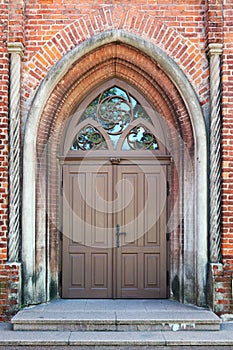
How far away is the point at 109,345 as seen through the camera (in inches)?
199

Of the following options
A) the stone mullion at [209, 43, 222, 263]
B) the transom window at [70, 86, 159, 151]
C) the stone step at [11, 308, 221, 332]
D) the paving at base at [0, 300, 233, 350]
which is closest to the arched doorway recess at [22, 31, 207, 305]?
the stone mullion at [209, 43, 222, 263]

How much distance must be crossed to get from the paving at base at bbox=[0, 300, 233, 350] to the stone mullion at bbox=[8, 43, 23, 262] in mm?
1055

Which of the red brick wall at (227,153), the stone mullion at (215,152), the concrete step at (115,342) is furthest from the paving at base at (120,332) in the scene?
the stone mullion at (215,152)

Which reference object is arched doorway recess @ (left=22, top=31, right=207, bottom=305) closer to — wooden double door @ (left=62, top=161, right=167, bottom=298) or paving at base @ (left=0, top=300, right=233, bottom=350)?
wooden double door @ (left=62, top=161, right=167, bottom=298)

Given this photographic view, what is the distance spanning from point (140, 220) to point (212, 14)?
3.40 m

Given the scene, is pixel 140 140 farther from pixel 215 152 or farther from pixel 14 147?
pixel 14 147

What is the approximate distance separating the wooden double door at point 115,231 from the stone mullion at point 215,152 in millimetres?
950

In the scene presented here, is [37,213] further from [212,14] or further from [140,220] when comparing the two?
[212,14]

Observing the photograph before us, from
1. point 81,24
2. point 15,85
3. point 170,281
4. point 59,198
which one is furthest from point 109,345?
point 81,24

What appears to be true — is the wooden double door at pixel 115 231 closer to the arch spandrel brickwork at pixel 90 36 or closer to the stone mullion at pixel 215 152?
the stone mullion at pixel 215 152

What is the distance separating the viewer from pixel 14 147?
611 centimetres

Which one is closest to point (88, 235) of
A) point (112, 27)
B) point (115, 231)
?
point (115, 231)

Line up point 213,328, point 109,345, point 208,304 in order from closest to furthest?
point 109,345 → point 213,328 → point 208,304

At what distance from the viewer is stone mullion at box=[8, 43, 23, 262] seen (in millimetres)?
6051
